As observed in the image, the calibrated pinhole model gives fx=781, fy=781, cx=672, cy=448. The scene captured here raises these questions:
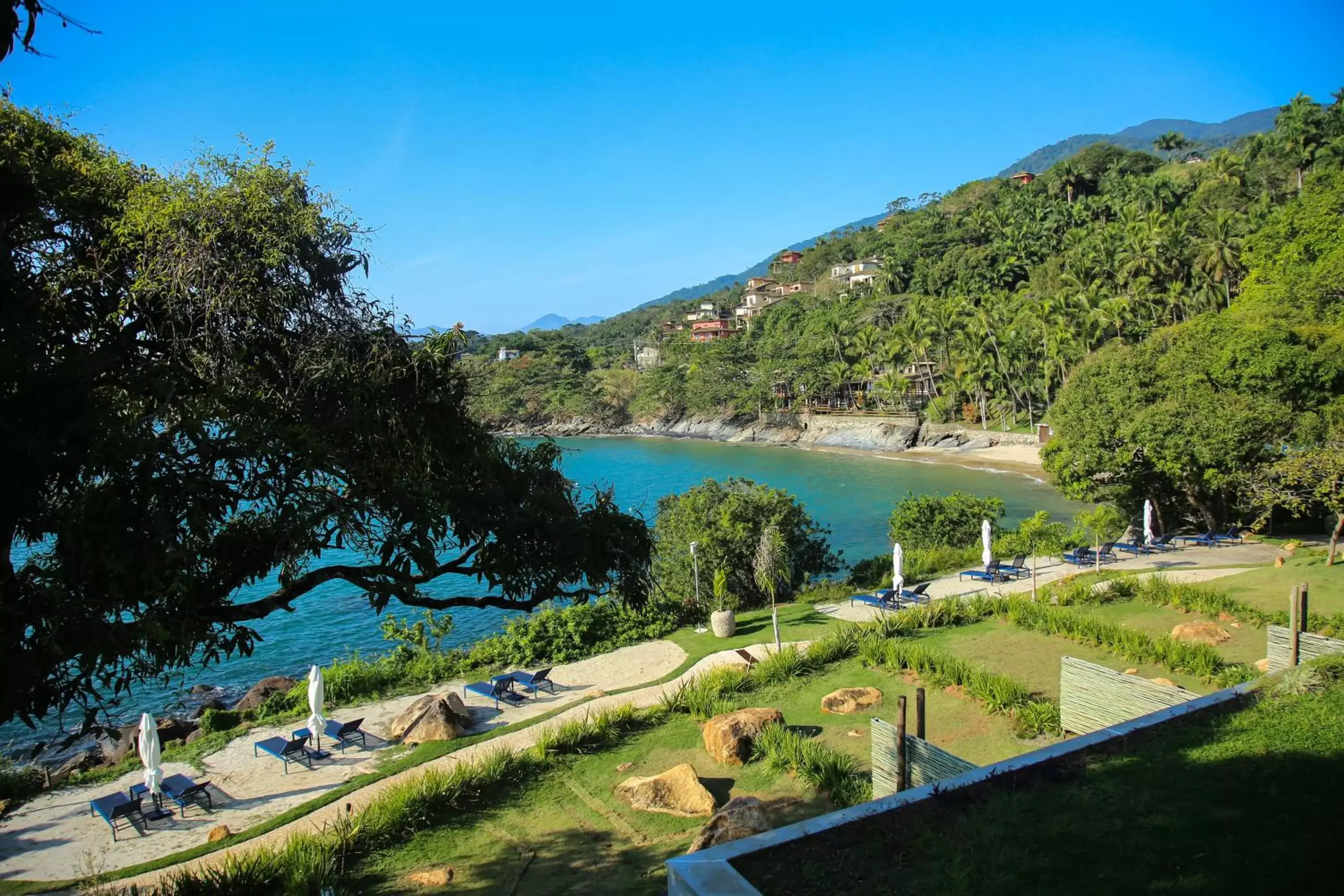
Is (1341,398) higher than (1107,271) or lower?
lower

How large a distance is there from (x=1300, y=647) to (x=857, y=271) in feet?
319

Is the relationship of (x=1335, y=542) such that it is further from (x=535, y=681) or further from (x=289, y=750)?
(x=289, y=750)

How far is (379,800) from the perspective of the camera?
8281mm

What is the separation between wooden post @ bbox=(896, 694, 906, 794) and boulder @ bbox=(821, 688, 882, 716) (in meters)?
3.29

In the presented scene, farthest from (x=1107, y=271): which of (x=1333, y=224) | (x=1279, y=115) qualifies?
(x=1279, y=115)

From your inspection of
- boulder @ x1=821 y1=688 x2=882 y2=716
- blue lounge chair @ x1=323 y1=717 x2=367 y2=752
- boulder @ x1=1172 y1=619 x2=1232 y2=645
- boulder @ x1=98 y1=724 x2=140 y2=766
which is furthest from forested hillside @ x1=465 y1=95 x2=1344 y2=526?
boulder @ x1=821 y1=688 x2=882 y2=716

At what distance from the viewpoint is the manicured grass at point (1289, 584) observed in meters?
11.8

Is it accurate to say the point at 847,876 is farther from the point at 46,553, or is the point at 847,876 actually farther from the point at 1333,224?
the point at 1333,224

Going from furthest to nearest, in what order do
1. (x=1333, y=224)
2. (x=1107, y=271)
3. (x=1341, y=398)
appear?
(x=1107, y=271), (x=1333, y=224), (x=1341, y=398)

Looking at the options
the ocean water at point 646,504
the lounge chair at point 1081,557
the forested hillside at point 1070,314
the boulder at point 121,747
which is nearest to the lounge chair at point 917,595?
the lounge chair at point 1081,557

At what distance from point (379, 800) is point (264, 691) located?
8.58 m

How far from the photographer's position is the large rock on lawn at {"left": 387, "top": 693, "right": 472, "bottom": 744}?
435 inches

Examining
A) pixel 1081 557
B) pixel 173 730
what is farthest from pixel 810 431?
pixel 173 730

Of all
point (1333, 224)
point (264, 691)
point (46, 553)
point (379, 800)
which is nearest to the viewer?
point (46, 553)
